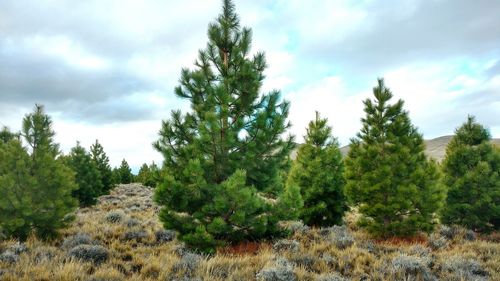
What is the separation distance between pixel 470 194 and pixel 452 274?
29.7 ft

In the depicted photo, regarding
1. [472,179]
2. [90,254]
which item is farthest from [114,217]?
[472,179]

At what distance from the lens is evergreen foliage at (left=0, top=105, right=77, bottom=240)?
1089 cm

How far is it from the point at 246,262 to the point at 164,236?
16.5 ft

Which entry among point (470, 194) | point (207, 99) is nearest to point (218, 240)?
point (207, 99)

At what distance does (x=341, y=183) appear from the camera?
52.5 ft

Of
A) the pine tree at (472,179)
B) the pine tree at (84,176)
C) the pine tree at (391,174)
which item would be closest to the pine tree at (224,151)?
the pine tree at (391,174)

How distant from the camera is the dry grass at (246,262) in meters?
7.35

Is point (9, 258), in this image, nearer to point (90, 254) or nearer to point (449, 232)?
point (90, 254)

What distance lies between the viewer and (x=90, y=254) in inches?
348

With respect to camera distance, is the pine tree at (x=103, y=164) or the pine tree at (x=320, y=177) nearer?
the pine tree at (x=320, y=177)

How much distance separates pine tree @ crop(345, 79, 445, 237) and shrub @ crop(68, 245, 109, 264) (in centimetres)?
908

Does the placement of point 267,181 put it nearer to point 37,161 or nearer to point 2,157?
point 37,161

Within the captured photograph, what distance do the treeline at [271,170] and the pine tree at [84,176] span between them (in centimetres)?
1568

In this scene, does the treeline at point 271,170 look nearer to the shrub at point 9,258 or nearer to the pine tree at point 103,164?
the shrub at point 9,258
